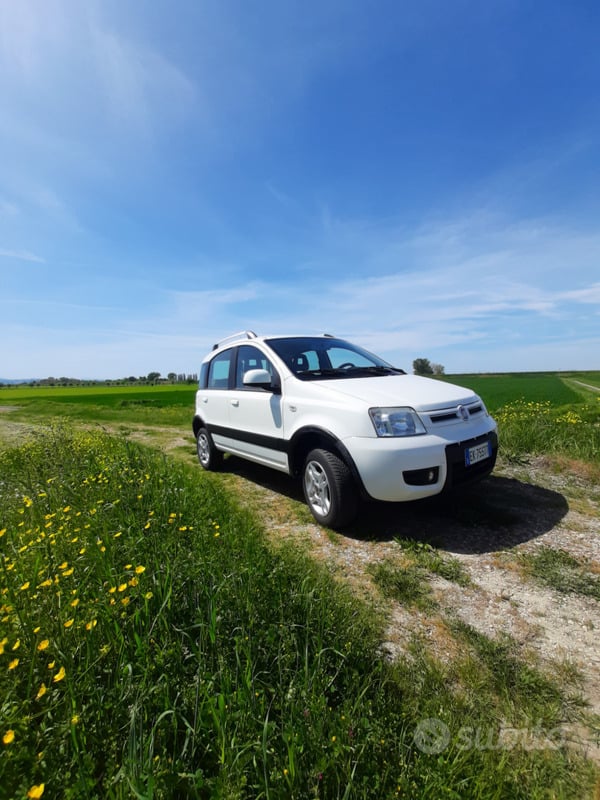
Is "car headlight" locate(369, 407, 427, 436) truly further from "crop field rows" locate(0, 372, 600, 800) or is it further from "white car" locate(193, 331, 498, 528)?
"crop field rows" locate(0, 372, 600, 800)

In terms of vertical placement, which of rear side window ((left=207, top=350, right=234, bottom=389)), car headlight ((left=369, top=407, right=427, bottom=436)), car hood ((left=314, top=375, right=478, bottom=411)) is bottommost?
car headlight ((left=369, top=407, right=427, bottom=436))

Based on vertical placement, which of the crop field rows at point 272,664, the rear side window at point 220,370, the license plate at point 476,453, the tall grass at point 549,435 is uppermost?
the rear side window at point 220,370

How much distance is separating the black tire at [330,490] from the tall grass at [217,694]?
2.72 feet

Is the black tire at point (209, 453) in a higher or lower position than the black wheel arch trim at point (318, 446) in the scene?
lower

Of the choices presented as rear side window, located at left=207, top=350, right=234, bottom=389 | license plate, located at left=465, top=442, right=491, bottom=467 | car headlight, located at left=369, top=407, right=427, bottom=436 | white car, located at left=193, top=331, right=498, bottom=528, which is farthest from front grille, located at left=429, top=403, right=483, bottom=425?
rear side window, located at left=207, top=350, right=234, bottom=389

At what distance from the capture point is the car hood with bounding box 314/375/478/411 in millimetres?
3100

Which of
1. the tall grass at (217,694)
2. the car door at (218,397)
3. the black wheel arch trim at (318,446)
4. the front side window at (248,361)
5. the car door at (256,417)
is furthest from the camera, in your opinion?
the car door at (218,397)

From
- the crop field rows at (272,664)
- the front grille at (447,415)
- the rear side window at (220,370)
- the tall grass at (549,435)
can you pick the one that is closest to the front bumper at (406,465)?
the front grille at (447,415)

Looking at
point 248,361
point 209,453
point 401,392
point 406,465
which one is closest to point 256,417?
point 248,361

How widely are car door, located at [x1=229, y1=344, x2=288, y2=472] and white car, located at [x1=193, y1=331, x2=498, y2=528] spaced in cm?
1

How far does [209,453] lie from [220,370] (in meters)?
1.26

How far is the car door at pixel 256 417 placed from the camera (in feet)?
12.9

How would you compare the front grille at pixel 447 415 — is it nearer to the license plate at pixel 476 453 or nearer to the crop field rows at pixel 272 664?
the license plate at pixel 476 453

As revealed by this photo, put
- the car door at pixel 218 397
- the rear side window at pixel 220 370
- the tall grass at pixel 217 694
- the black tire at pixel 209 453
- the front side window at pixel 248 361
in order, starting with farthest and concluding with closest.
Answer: the black tire at pixel 209 453 < the rear side window at pixel 220 370 < the car door at pixel 218 397 < the front side window at pixel 248 361 < the tall grass at pixel 217 694
